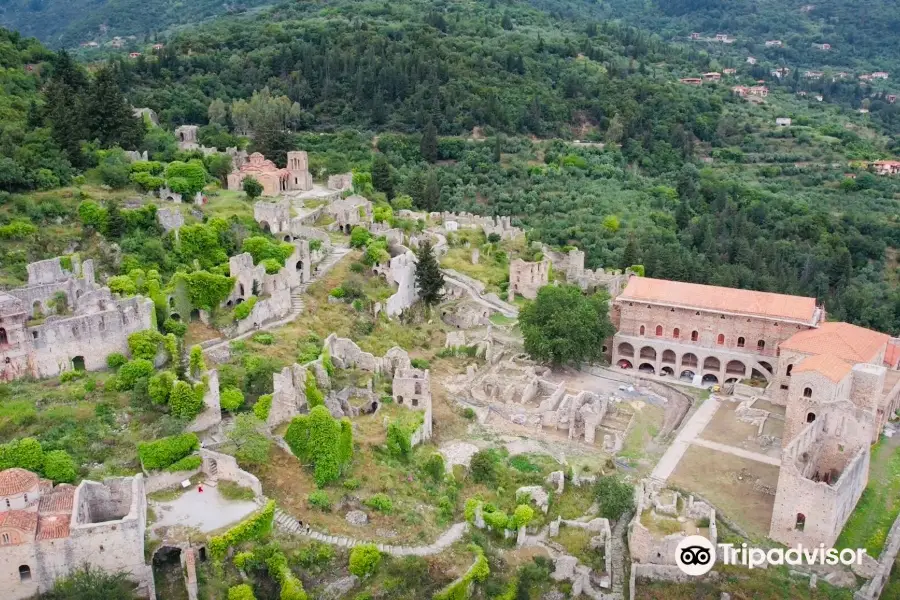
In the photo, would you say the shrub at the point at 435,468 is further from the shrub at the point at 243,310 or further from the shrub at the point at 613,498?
the shrub at the point at 243,310

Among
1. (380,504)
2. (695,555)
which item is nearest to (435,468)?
(380,504)

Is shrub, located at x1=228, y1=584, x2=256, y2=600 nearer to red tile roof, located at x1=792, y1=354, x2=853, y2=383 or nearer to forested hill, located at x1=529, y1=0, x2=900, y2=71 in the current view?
red tile roof, located at x1=792, y1=354, x2=853, y2=383

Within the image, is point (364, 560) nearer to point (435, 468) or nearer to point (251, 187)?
point (435, 468)

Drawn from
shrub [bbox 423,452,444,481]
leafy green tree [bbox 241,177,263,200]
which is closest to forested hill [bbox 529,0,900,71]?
leafy green tree [bbox 241,177,263,200]

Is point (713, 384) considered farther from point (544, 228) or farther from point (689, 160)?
point (689, 160)

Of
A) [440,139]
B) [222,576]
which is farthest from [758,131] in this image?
[222,576]
